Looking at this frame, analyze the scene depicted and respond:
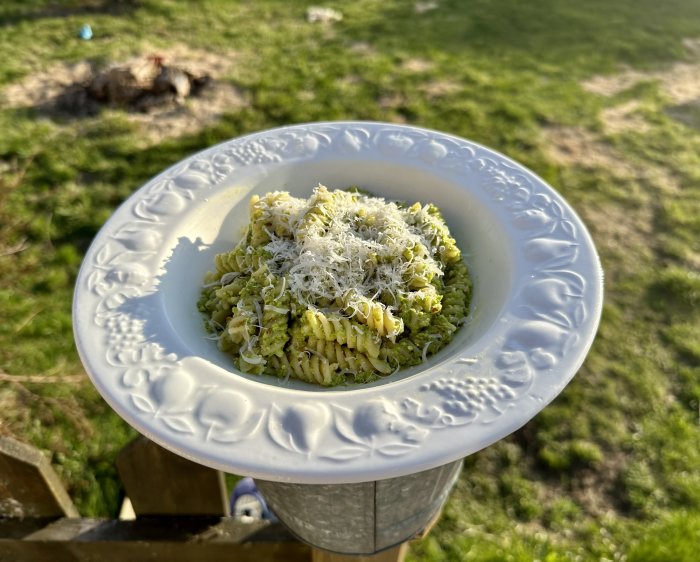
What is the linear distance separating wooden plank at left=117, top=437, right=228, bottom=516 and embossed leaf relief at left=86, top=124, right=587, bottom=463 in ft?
1.57

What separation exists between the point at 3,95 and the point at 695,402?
6526 millimetres

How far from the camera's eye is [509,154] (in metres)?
5.27

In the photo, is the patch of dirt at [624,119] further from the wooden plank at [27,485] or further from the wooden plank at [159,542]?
the wooden plank at [27,485]

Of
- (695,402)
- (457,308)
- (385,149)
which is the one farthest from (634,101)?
(457,308)

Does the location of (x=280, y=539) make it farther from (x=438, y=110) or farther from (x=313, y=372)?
(x=438, y=110)

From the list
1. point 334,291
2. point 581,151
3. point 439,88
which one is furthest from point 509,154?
point 334,291

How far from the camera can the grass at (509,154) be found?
9.98 feet

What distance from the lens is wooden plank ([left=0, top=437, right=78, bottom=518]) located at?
1.86 m

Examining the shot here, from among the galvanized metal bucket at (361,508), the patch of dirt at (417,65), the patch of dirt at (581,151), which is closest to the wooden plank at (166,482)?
the galvanized metal bucket at (361,508)

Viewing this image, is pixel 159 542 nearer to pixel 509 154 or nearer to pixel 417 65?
pixel 509 154

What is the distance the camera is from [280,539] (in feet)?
6.79

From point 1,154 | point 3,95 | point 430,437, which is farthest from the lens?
point 3,95

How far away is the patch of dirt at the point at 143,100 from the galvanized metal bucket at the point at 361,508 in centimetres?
427

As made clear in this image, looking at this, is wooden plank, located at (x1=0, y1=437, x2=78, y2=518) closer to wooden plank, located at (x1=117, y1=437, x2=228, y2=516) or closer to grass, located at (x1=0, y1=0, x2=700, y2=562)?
wooden plank, located at (x1=117, y1=437, x2=228, y2=516)
